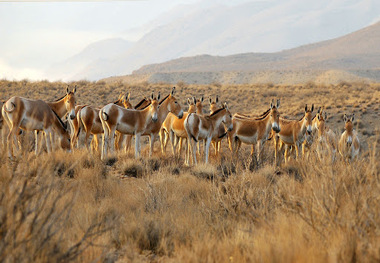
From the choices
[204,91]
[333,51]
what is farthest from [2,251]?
[333,51]

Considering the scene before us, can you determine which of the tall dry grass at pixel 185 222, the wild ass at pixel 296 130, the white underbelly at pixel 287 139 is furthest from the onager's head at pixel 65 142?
the white underbelly at pixel 287 139

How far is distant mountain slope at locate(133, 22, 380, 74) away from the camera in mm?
129750

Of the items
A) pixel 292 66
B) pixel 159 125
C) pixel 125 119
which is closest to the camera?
pixel 125 119

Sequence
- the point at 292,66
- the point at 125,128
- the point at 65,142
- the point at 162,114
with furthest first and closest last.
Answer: the point at 292,66
the point at 162,114
the point at 65,142
the point at 125,128

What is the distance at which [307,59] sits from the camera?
5650 inches

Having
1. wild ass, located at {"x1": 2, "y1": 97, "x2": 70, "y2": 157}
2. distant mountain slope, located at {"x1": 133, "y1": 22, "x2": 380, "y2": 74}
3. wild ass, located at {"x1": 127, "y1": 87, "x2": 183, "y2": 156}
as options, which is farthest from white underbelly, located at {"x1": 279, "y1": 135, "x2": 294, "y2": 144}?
distant mountain slope, located at {"x1": 133, "y1": 22, "x2": 380, "y2": 74}

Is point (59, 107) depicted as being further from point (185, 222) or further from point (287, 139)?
point (185, 222)

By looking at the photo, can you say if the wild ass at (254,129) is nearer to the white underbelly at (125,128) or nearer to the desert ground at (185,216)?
the white underbelly at (125,128)

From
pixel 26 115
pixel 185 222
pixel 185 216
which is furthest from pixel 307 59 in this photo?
pixel 185 222

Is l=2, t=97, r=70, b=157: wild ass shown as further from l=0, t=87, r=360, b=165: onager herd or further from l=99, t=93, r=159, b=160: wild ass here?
l=99, t=93, r=159, b=160: wild ass

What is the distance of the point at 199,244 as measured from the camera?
5.47 meters

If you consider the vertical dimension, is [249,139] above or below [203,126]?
below

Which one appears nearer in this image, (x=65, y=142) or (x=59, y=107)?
(x=65, y=142)

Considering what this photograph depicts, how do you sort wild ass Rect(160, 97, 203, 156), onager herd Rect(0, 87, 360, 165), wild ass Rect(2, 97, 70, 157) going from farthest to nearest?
wild ass Rect(160, 97, 203, 156), onager herd Rect(0, 87, 360, 165), wild ass Rect(2, 97, 70, 157)
